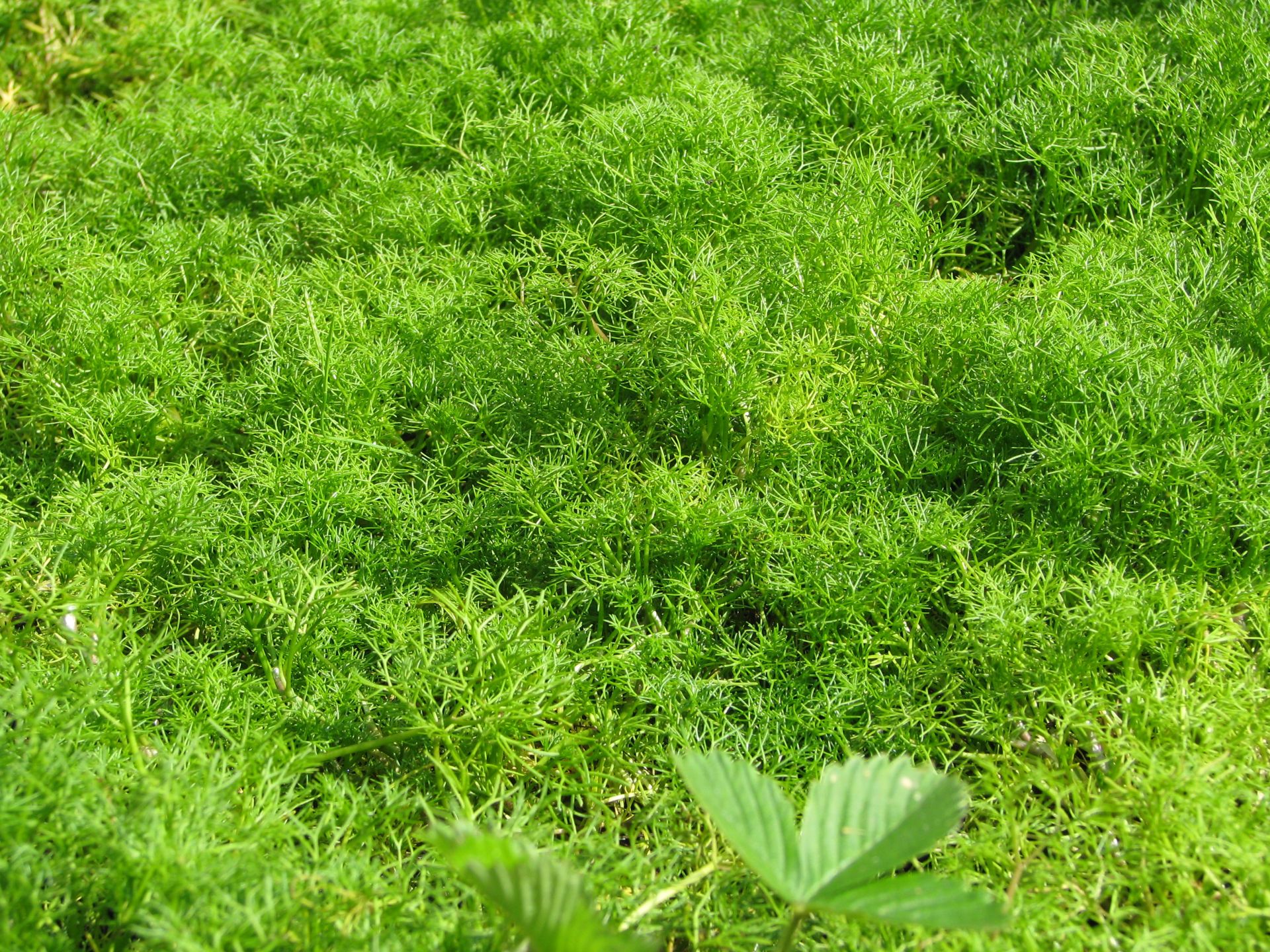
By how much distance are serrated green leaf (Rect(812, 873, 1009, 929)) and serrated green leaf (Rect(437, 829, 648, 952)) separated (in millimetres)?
304

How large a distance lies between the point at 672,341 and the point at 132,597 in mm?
1214

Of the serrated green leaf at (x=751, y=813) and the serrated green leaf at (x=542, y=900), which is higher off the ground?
the serrated green leaf at (x=542, y=900)

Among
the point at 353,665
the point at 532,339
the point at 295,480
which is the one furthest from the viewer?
the point at 532,339

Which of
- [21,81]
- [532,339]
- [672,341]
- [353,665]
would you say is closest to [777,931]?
[353,665]

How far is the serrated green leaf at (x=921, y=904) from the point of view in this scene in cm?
146

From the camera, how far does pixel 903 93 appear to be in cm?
292

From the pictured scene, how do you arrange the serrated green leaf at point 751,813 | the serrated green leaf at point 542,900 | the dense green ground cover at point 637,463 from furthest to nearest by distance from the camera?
1. the dense green ground cover at point 637,463
2. the serrated green leaf at point 751,813
3. the serrated green leaf at point 542,900

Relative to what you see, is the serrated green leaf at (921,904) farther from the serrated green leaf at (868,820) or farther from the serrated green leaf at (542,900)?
the serrated green leaf at (542,900)

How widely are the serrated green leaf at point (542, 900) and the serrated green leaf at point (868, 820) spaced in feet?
0.98

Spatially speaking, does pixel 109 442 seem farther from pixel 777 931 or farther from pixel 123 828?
pixel 777 931

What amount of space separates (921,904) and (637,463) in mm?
1201

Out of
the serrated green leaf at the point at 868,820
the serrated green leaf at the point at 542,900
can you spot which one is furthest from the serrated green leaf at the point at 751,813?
the serrated green leaf at the point at 542,900

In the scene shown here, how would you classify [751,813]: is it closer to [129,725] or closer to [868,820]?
[868,820]

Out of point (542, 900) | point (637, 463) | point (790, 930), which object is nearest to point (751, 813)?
point (790, 930)
